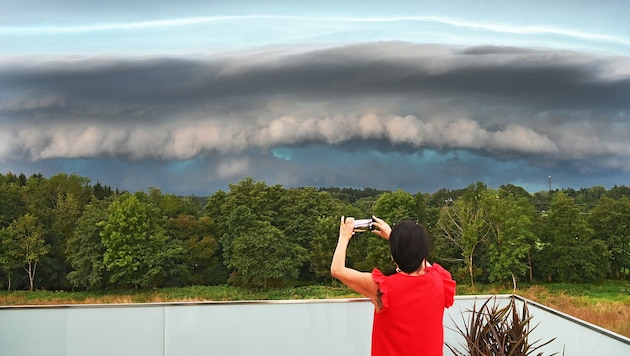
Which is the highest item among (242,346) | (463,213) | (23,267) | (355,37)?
(355,37)

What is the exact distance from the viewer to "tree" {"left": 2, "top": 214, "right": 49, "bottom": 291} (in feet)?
18.1

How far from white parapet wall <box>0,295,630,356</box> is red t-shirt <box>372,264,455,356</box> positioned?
2.10 m

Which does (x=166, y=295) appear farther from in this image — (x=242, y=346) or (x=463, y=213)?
(x=463, y=213)

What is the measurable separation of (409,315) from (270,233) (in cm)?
377

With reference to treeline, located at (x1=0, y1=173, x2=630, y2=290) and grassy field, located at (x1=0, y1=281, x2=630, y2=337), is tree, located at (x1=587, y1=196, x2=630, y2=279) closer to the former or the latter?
treeline, located at (x1=0, y1=173, x2=630, y2=290)

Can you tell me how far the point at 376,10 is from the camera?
559 cm

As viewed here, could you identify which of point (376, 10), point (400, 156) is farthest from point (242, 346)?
point (376, 10)

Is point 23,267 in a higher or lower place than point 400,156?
lower

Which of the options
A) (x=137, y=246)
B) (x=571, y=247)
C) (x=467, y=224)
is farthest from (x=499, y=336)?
(x=137, y=246)

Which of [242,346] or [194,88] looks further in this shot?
[194,88]

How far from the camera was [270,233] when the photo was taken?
5.57 m

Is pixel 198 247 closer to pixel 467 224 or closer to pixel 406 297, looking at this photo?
pixel 467 224

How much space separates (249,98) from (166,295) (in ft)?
6.14

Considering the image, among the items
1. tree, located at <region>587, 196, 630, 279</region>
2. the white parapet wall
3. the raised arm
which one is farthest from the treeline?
the raised arm
